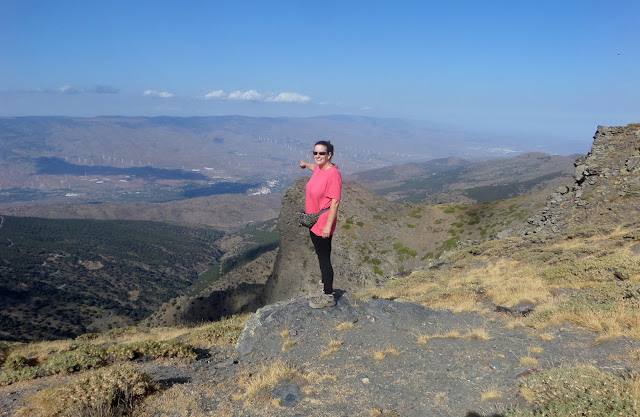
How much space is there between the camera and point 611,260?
1475cm

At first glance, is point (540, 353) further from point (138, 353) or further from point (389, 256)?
point (389, 256)

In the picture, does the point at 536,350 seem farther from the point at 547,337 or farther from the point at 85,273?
the point at 85,273

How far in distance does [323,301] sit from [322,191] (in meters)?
3.65

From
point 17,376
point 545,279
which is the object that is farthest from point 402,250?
point 17,376

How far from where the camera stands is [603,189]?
101 feet

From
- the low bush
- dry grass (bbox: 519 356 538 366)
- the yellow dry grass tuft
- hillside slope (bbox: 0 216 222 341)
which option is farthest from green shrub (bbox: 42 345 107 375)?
hillside slope (bbox: 0 216 222 341)

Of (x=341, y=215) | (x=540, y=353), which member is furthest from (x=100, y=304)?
(x=540, y=353)

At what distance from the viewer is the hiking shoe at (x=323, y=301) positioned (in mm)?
10453

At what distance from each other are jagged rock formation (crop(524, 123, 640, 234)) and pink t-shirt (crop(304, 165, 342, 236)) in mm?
27377

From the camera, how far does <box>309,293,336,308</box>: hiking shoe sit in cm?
1045

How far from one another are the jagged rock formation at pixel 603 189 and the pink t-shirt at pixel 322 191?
89.8ft

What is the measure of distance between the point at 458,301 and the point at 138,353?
1088cm

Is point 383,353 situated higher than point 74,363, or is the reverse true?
point 383,353

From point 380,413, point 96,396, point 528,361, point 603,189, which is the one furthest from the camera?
point 603,189
